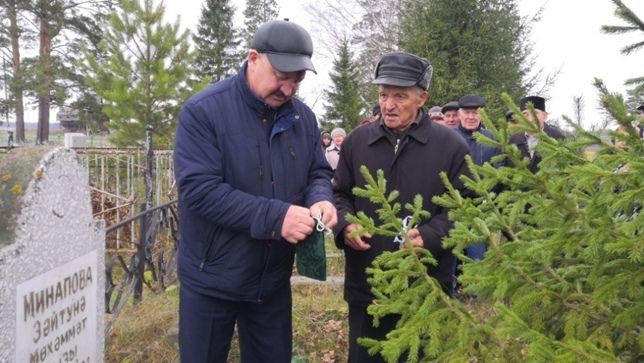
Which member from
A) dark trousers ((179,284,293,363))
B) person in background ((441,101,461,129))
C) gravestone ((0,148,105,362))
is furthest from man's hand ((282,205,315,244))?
person in background ((441,101,461,129))

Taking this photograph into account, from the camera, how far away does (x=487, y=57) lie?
11.7m

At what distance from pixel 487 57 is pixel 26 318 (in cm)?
1115

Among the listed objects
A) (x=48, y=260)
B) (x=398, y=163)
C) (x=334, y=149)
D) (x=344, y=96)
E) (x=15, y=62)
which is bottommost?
(x=48, y=260)

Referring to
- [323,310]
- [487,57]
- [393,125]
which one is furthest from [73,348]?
[487,57]

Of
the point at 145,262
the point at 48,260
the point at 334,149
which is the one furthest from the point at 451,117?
the point at 48,260

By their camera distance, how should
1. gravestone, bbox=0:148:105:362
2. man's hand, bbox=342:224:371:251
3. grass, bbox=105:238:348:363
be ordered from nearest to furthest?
gravestone, bbox=0:148:105:362
man's hand, bbox=342:224:371:251
grass, bbox=105:238:348:363

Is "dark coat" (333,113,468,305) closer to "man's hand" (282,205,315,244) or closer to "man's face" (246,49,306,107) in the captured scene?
"man's hand" (282,205,315,244)

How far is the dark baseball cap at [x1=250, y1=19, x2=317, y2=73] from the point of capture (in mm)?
2203

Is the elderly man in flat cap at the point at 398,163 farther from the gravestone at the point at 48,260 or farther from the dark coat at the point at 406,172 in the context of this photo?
the gravestone at the point at 48,260

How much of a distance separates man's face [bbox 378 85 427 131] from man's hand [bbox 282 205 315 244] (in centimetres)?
70

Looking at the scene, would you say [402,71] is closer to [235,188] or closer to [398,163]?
[398,163]

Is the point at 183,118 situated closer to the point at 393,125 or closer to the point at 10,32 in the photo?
the point at 393,125

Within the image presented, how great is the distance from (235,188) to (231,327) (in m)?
0.63

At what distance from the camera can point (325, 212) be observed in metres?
2.26
